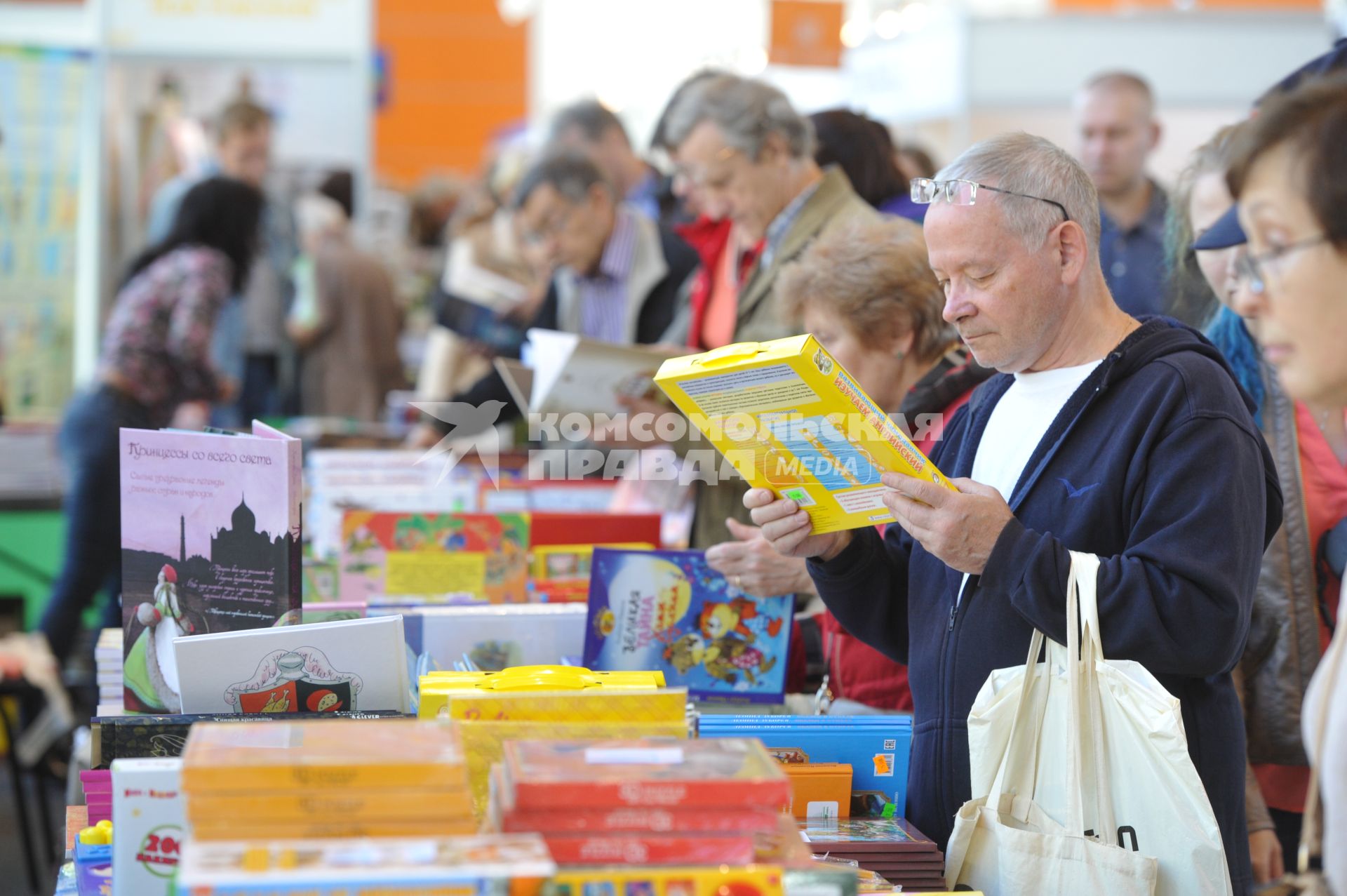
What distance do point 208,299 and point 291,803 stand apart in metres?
3.87

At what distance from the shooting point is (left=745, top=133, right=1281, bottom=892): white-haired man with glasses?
1762mm

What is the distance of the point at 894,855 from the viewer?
1775mm

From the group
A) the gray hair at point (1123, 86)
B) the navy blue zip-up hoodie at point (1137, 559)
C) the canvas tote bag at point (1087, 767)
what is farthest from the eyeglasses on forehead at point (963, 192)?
the gray hair at point (1123, 86)

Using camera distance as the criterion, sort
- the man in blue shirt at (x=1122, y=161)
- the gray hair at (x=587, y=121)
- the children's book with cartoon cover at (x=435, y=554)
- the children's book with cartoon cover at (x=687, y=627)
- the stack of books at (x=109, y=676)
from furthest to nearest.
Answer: the gray hair at (x=587, y=121), the man in blue shirt at (x=1122, y=161), the children's book with cartoon cover at (x=435, y=554), the children's book with cartoon cover at (x=687, y=627), the stack of books at (x=109, y=676)

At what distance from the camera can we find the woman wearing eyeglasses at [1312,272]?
3.96 feet

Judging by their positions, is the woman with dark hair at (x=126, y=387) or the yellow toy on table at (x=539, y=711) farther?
the woman with dark hair at (x=126, y=387)

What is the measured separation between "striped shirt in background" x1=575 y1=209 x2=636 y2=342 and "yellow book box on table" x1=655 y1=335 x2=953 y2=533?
89.9 inches

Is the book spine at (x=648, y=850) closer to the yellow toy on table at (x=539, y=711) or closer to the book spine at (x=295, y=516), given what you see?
the yellow toy on table at (x=539, y=711)

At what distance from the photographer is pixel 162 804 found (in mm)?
1503

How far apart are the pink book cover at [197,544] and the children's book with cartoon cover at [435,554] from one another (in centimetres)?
81

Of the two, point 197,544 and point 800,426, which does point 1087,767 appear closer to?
point 800,426

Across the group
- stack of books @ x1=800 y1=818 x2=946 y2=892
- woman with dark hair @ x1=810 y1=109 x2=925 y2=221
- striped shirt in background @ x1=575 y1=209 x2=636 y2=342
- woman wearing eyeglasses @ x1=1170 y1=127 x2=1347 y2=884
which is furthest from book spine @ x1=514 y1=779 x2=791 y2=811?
striped shirt in background @ x1=575 y1=209 x2=636 y2=342

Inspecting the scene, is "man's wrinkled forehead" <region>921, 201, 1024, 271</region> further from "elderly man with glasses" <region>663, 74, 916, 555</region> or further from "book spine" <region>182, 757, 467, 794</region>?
"elderly man with glasses" <region>663, 74, 916, 555</region>

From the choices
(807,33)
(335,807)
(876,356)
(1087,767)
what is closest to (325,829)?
(335,807)
